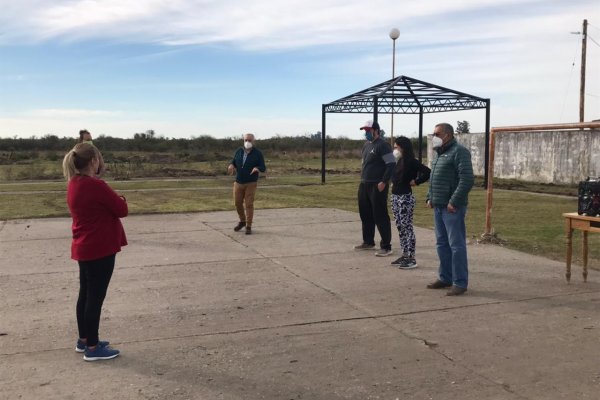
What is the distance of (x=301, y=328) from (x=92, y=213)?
2.05m

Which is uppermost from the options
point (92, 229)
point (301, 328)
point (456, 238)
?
point (92, 229)

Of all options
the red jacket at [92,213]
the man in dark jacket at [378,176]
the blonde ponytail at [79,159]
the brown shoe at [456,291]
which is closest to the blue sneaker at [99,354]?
the red jacket at [92,213]

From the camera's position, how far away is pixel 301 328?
5238mm

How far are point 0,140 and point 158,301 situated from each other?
66318mm

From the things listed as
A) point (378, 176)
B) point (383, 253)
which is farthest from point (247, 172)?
point (383, 253)

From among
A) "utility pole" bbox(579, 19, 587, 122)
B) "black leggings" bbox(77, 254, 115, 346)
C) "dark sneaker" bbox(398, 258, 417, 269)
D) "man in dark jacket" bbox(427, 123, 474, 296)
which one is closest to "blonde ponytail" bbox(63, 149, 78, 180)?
"black leggings" bbox(77, 254, 115, 346)

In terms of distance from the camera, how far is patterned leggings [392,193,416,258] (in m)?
7.66

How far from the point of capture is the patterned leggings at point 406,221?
25.1 feet

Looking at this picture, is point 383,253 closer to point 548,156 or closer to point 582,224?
point 582,224

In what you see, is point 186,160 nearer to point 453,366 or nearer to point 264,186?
point 264,186

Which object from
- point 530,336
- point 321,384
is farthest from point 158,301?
point 530,336

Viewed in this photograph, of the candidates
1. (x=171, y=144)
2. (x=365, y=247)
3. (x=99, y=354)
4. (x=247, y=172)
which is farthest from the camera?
(x=171, y=144)

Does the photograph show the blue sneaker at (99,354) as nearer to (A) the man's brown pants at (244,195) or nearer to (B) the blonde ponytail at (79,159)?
(B) the blonde ponytail at (79,159)

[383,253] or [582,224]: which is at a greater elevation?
[582,224]
